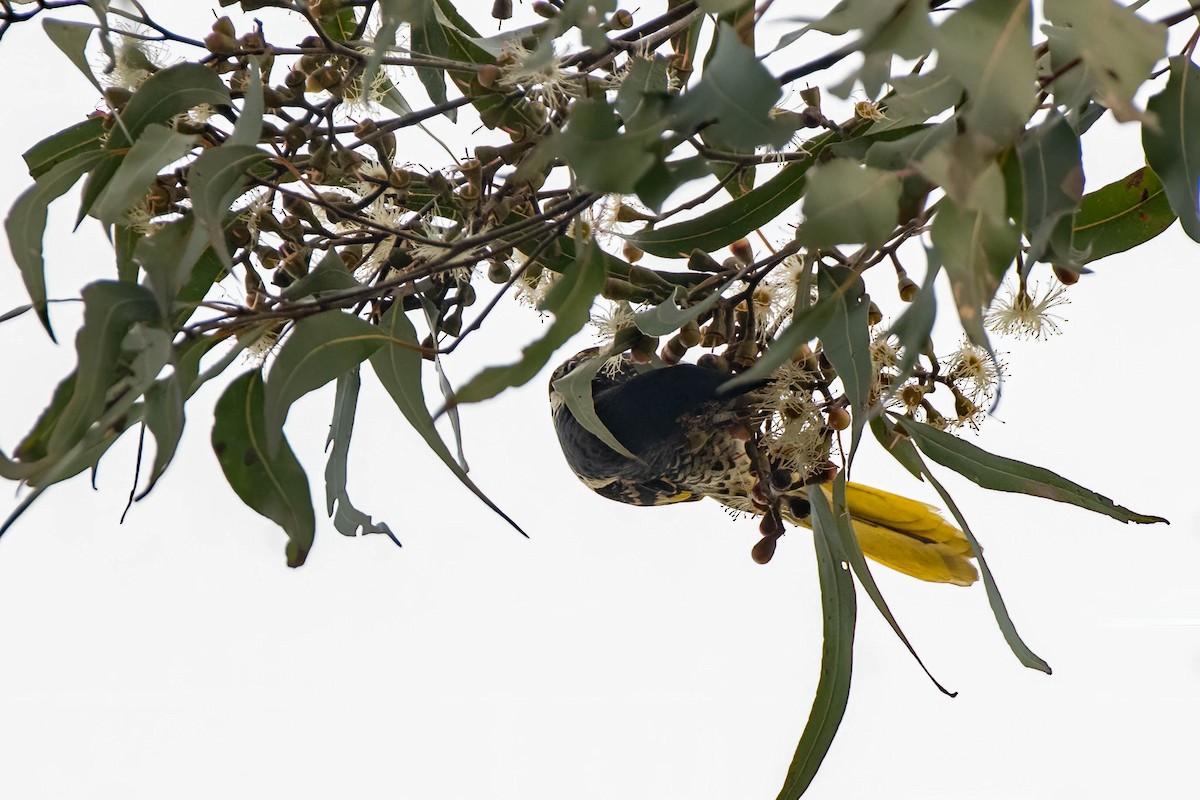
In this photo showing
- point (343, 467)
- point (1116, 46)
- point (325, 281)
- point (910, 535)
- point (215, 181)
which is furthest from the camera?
point (910, 535)

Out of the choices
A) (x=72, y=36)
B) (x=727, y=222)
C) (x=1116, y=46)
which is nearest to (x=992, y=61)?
(x=1116, y=46)

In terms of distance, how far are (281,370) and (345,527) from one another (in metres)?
0.19

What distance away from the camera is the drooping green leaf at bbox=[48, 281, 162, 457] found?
50 centimetres

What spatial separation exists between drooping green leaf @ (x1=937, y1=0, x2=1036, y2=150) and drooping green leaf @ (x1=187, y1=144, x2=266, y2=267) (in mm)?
295

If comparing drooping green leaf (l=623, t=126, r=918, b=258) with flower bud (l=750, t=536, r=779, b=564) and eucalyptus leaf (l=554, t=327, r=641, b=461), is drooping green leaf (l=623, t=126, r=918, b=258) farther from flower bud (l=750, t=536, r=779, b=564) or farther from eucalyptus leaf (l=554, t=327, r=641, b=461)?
flower bud (l=750, t=536, r=779, b=564)

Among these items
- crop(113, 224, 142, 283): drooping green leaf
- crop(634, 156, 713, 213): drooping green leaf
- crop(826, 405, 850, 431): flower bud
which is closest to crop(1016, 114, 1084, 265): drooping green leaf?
crop(634, 156, 713, 213): drooping green leaf

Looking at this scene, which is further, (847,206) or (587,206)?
(587,206)

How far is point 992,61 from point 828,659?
416mm

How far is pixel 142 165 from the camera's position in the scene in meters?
0.51

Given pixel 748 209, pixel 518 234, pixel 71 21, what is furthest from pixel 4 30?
pixel 748 209

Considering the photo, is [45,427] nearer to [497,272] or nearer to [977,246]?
[497,272]

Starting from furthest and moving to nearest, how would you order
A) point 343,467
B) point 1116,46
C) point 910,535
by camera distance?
point 910,535 < point 343,467 < point 1116,46

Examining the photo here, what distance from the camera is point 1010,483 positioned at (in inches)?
27.0

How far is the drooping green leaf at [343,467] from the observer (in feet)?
2.30
